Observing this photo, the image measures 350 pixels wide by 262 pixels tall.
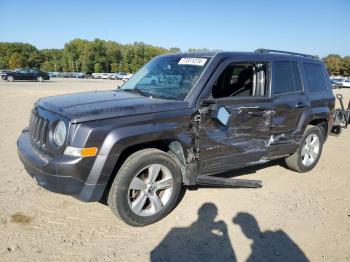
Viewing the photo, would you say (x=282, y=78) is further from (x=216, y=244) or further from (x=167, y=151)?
(x=216, y=244)

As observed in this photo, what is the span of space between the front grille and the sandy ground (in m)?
0.90

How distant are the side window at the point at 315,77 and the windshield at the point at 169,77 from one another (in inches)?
91.1

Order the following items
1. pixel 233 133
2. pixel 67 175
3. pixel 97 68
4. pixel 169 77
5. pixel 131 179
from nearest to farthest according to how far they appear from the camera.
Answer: pixel 67 175
pixel 131 179
pixel 233 133
pixel 169 77
pixel 97 68

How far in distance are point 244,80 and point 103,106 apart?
7.90 ft

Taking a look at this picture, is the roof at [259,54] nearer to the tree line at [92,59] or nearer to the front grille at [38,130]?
the front grille at [38,130]

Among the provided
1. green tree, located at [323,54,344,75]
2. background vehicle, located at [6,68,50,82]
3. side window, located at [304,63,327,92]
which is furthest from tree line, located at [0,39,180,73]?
side window, located at [304,63,327,92]

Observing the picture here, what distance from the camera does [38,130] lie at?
4070 millimetres

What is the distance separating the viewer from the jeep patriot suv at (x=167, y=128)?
3.62 meters

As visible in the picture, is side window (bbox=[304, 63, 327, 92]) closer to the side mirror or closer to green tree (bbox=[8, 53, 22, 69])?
the side mirror

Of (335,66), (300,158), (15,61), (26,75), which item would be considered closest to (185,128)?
(300,158)

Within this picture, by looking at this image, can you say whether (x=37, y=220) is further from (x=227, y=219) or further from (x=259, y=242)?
(x=259, y=242)

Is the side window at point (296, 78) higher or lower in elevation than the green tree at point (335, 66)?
lower

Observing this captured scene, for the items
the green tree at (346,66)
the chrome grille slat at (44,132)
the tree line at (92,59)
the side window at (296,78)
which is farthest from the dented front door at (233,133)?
the green tree at (346,66)

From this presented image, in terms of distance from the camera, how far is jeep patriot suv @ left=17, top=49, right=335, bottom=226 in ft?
11.9
